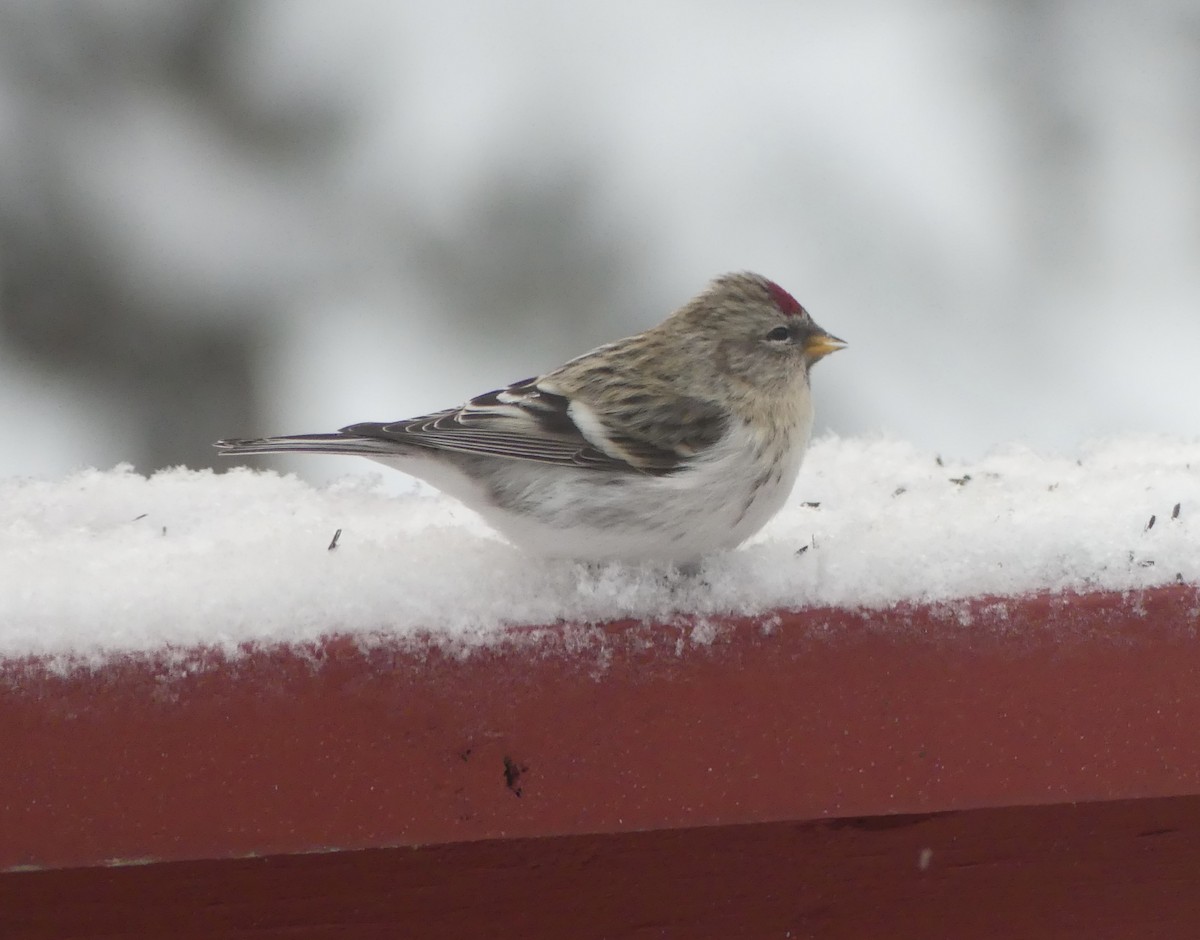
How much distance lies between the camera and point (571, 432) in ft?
6.50

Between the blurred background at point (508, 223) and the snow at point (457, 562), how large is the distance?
248 cm

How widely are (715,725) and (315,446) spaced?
0.86 metres

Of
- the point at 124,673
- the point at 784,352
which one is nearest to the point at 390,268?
→ the point at 784,352

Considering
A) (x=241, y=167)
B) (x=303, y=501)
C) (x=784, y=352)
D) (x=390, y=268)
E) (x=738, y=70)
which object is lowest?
(x=303, y=501)

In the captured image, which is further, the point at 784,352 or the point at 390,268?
the point at 390,268

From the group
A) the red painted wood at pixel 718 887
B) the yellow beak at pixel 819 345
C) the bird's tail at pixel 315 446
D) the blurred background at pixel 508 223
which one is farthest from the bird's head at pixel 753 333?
the blurred background at pixel 508 223

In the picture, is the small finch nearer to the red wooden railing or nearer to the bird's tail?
the bird's tail

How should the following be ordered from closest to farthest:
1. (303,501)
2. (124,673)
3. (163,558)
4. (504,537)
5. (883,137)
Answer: (124,673) < (163,558) < (504,537) < (303,501) < (883,137)

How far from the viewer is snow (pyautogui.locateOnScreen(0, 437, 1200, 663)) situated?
1.34 m

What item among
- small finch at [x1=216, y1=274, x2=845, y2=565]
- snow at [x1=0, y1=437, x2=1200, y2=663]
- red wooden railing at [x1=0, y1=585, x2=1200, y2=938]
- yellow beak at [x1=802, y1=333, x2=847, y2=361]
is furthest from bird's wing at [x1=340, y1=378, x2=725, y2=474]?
red wooden railing at [x1=0, y1=585, x2=1200, y2=938]

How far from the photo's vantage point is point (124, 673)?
4.05ft

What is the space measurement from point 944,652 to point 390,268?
3.95m

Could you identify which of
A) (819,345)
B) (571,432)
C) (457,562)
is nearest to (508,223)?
Answer: (819,345)

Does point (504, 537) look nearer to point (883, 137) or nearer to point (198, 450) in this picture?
point (198, 450)
